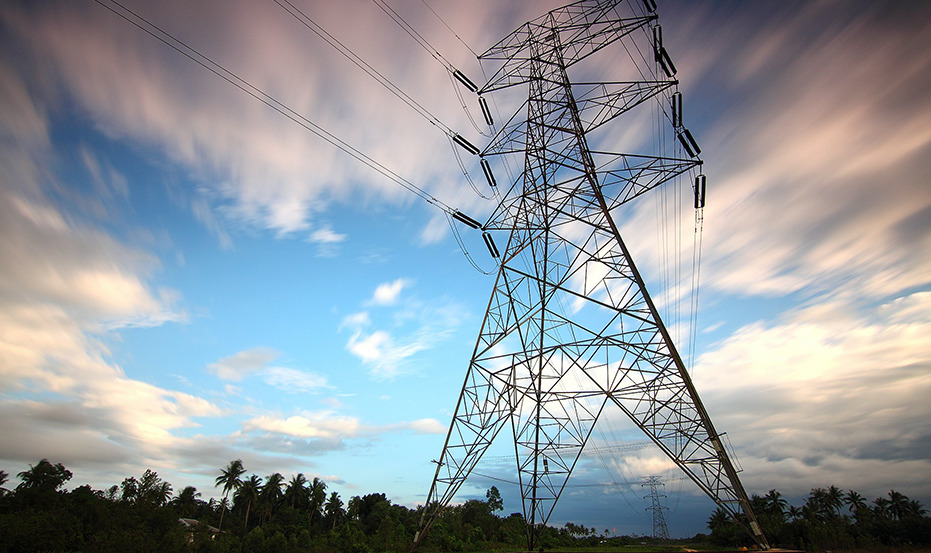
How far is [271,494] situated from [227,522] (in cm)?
638

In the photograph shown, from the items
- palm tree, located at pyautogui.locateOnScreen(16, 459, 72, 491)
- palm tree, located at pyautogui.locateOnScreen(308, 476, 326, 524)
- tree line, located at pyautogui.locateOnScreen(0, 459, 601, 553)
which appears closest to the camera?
tree line, located at pyautogui.locateOnScreen(0, 459, 601, 553)

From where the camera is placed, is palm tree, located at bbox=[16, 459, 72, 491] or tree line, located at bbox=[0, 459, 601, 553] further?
palm tree, located at bbox=[16, 459, 72, 491]

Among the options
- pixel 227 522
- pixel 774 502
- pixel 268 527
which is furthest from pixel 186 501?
pixel 774 502

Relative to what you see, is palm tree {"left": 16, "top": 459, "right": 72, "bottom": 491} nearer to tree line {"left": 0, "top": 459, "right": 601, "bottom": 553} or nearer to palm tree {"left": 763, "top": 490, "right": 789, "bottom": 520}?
tree line {"left": 0, "top": 459, "right": 601, "bottom": 553}

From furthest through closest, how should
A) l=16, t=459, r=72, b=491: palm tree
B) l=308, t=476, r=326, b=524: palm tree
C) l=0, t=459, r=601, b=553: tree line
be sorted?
l=308, t=476, r=326, b=524: palm tree < l=16, t=459, r=72, b=491: palm tree < l=0, t=459, r=601, b=553: tree line

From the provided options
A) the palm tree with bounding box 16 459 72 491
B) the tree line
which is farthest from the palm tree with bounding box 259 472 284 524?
the palm tree with bounding box 16 459 72 491

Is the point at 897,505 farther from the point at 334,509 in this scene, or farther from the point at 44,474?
the point at 44,474

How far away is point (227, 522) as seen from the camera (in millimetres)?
64188

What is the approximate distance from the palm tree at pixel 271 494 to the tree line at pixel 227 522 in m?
0.14

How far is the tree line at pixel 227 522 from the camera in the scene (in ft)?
82.0

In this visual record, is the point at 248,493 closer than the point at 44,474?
No

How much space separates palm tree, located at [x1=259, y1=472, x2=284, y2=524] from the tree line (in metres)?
0.14

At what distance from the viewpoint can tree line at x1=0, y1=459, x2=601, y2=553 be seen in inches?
984

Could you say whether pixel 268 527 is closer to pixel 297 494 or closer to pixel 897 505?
pixel 297 494
